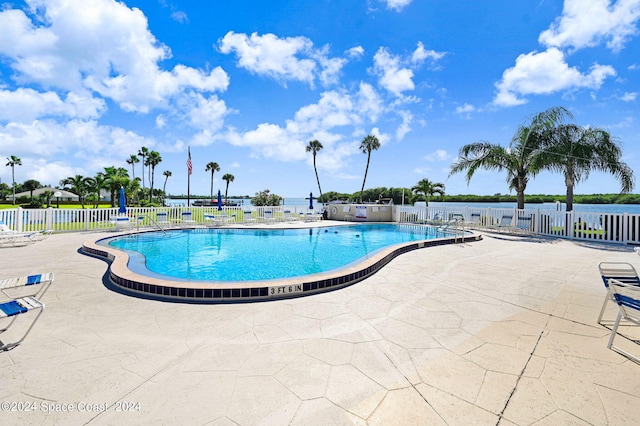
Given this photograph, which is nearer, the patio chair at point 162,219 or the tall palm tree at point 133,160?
the patio chair at point 162,219

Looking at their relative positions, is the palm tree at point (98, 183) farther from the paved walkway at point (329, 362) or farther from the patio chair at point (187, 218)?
the paved walkway at point (329, 362)

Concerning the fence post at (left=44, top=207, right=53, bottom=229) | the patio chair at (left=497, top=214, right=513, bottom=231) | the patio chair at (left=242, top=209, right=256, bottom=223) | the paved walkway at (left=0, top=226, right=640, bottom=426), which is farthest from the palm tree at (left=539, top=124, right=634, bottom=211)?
the fence post at (left=44, top=207, right=53, bottom=229)

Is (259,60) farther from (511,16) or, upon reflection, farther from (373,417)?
(373,417)

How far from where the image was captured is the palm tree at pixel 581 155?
39.1ft

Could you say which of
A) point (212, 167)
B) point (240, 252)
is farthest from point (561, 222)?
point (212, 167)

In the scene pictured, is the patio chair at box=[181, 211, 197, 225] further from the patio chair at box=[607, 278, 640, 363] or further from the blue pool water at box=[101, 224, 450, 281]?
the patio chair at box=[607, 278, 640, 363]

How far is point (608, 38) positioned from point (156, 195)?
6122cm

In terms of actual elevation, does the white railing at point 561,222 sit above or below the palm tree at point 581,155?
below

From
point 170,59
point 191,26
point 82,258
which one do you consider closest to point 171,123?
point 170,59

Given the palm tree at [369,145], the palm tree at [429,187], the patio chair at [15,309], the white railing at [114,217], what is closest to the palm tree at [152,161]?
the palm tree at [369,145]

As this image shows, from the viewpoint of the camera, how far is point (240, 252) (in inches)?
319

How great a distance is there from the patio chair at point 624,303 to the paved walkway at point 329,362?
0.12m

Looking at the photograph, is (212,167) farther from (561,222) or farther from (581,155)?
(561,222)

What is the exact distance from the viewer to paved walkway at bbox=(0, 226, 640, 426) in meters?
1.78
